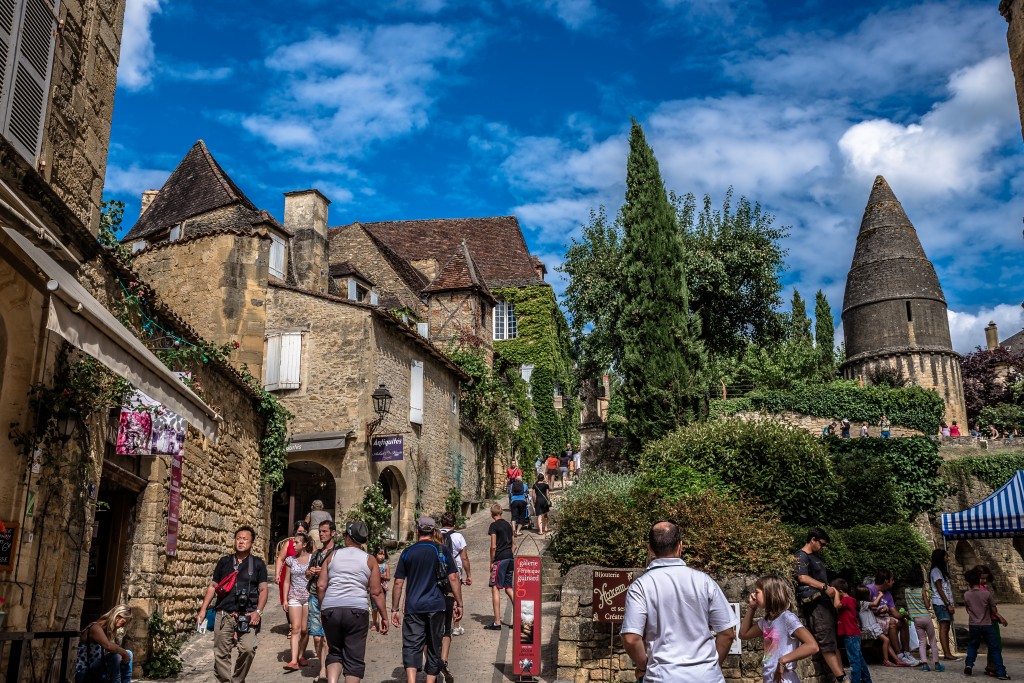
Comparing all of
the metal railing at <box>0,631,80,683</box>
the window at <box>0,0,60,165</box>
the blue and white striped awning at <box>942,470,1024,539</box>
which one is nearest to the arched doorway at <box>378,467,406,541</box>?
the blue and white striped awning at <box>942,470,1024,539</box>

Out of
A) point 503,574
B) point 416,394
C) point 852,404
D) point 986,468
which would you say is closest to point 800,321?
point 852,404

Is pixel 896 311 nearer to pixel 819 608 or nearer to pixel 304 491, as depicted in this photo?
pixel 304 491

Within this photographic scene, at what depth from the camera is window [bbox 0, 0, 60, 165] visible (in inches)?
253

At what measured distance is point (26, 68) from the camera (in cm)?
673

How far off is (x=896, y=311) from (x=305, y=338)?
44.6 metres

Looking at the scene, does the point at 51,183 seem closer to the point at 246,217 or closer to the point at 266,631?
the point at 266,631

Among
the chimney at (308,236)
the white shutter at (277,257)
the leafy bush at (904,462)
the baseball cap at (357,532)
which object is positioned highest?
the chimney at (308,236)

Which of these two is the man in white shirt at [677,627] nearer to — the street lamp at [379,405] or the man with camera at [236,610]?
the man with camera at [236,610]

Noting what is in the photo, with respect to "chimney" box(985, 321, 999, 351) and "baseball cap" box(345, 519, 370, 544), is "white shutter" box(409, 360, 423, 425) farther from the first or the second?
"chimney" box(985, 321, 999, 351)

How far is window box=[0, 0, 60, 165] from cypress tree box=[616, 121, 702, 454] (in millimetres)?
17691

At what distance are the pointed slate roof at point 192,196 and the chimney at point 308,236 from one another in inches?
100

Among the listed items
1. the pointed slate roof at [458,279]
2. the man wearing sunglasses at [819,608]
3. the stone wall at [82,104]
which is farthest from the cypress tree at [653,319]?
the stone wall at [82,104]

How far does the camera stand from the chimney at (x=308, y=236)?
945 inches

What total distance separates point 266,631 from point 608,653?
5.21 m
